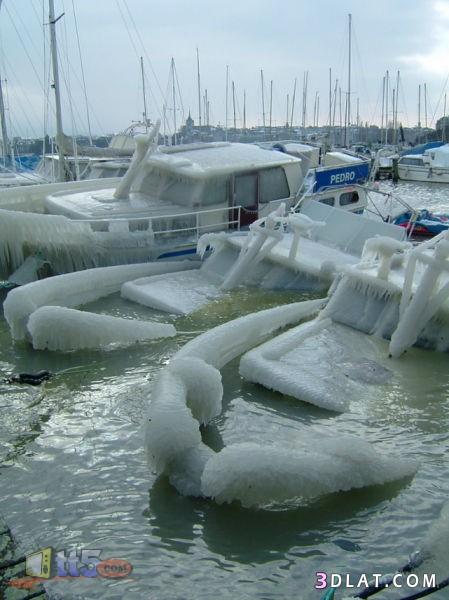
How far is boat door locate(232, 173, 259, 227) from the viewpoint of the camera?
56.2ft

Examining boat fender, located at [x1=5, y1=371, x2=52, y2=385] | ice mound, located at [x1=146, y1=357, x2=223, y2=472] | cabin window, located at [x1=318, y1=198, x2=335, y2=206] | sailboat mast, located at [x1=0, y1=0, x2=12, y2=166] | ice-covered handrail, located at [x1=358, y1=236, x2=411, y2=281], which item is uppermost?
sailboat mast, located at [x1=0, y1=0, x2=12, y2=166]

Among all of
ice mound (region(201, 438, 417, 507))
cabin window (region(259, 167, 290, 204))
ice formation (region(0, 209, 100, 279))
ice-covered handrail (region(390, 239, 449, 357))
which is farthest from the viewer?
cabin window (region(259, 167, 290, 204))

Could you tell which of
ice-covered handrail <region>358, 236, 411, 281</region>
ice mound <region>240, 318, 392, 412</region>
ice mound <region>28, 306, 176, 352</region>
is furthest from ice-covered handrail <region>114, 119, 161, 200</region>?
ice mound <region>240, 318, 392, 412</region>

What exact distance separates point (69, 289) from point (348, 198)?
9.71 meters

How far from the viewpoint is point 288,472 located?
631 cm

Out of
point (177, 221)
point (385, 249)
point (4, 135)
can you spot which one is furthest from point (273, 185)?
point (4, 135)

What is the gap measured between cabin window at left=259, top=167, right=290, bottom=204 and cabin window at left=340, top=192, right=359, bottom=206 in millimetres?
1983

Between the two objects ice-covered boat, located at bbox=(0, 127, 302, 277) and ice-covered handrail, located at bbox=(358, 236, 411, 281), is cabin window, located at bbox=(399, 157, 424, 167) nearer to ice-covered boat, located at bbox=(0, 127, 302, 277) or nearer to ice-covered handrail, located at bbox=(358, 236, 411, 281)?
ice-covered boat, located at bbox=(0, 127, 302, 277)

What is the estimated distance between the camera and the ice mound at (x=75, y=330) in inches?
426

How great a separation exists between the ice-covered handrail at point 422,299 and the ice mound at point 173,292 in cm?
440

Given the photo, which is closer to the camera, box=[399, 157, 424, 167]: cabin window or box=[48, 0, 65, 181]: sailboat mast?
box=[48, 0, 65, 181]: sailboat mast

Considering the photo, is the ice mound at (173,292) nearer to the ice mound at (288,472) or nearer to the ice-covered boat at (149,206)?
the ice-covered boat at (149,206)

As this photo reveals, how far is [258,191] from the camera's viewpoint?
57.5ft

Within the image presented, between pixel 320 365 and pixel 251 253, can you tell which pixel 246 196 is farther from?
pixel 320 365
